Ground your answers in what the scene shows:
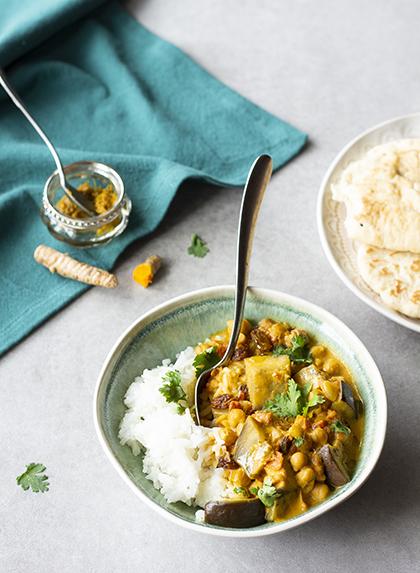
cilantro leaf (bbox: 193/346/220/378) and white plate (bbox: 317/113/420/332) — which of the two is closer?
cilantro leaf (bbox: 193/346/220/378)

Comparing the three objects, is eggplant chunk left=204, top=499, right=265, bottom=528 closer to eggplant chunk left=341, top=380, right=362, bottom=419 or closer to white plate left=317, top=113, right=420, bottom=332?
eggplant chunk left=341, top=380, right=362, bottom=419

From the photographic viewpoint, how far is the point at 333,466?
9.91 ft

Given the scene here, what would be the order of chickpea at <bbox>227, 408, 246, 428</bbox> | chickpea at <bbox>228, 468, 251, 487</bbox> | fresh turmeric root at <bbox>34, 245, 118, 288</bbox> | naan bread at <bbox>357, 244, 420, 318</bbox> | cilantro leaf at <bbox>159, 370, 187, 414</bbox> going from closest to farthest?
chickpea at <bbox>228, 468, 251, 487</bbox>
chickpea at <bbox>227, 408, 246, 428</bbox>
cilantro leaf at <bbox>159, 370, 187, 414</bbox>
naan bread at <bbox>357, 244, 420, 318</bbox>
fresh turmeric root at <bbox>34, 245, 118, 288</bbox>

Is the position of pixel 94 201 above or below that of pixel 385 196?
below

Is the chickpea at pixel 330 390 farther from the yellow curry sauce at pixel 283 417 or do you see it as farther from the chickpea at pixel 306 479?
the chickpea at pixel 306 479

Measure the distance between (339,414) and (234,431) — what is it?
0.44 meters

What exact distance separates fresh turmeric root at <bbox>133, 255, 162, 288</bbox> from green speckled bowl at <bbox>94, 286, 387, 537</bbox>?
23.5 inches

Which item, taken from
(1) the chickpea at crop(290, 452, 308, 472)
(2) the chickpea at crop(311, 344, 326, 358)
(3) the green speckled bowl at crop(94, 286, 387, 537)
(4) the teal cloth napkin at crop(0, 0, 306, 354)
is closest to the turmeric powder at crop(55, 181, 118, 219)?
(4) the teal cloth napkin at crop(0, 0, 306, 354)

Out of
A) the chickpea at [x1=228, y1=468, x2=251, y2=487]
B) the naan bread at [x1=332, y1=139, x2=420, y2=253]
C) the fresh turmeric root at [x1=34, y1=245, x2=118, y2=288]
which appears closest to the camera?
the chickpea at [x1=228, y1=468, x2=251, y2=487]

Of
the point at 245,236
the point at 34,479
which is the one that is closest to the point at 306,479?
the point at 245,236

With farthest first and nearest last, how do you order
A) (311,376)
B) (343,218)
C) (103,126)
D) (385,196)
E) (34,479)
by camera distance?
(103,126)
(343,218)
(385,196)
(34,479)
(311,376)

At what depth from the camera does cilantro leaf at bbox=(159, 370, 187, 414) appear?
3.35 meters

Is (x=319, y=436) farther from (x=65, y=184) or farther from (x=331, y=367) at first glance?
(x=65, y=184)

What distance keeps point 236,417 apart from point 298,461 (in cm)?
32
